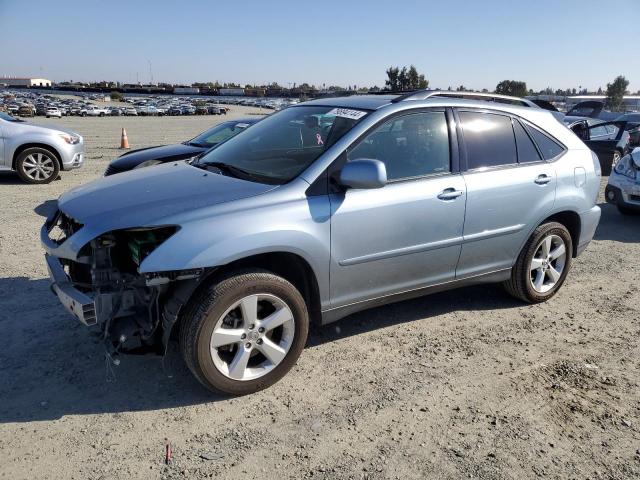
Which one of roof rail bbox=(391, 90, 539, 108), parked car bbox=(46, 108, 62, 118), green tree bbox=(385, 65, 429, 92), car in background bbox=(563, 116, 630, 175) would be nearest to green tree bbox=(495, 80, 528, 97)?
green tree bbox=(385, 65, 429, 92)

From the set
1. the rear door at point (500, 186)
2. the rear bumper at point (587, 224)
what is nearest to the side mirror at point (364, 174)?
the rear door at point (500, 186)

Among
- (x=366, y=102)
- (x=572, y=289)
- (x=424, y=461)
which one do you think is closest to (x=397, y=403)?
(x=424, y=461)

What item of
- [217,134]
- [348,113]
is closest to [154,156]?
Result: [217,134]

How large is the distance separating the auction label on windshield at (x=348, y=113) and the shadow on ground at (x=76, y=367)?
5.46ft

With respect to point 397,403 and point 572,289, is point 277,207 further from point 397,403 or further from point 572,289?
point 572,289

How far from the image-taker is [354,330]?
4219 mm

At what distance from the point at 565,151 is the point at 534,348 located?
184cm

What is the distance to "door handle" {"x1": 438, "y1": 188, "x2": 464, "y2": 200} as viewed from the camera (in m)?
3.85

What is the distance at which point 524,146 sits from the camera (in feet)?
14.6

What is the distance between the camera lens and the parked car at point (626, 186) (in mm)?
8070

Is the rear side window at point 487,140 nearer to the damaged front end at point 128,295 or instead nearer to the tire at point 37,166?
the damaged front end at point 128,295

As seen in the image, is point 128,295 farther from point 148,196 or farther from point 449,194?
point 449,194

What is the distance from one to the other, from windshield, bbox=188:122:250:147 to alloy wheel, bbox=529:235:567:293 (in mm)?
5347

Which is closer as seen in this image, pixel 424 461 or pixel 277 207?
pixel 424 461
